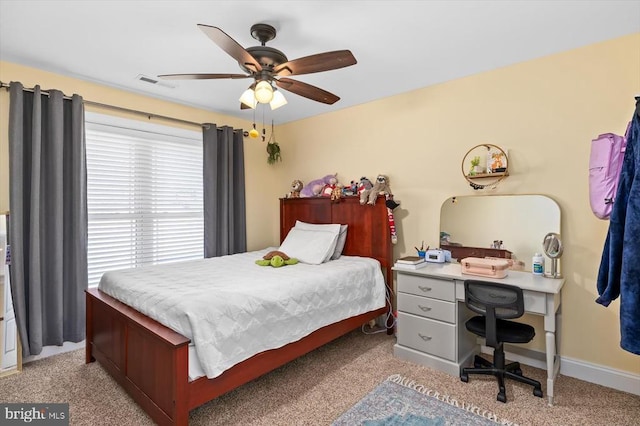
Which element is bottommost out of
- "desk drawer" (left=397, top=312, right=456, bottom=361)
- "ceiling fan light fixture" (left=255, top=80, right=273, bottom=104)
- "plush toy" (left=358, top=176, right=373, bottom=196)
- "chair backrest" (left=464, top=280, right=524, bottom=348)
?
"desk drawer" (left=397, top=312, right=456, bottom=361)

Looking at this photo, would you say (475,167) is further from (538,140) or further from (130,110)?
(130,110)

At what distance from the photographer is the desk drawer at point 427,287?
2.53m

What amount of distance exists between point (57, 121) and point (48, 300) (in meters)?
1.51

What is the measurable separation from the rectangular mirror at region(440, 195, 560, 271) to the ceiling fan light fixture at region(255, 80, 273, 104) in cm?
192

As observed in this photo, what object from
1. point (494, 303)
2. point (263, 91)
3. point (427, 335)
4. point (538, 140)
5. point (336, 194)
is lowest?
point (427, 335)

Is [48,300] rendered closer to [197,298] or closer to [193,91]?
[197,298]

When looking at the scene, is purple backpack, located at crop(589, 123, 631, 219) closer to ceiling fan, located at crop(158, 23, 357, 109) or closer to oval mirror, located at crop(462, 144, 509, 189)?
oval mirror, located at crop(462, 144, 509, 189)

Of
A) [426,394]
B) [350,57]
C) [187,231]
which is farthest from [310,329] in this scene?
[187,231]

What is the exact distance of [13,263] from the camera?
8.49 ft

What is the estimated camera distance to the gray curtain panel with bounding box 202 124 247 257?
3.83 m

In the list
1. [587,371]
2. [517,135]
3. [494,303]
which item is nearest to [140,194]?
[494,303]

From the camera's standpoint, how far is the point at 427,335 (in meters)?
2.62

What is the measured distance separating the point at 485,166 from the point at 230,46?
7.37 feet

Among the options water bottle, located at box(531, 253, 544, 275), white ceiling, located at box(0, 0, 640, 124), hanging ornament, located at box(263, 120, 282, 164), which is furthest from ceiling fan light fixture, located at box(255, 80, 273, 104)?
hanging ornament, located at box(263, 120, 282, 164)
